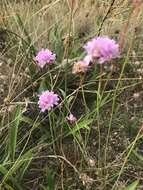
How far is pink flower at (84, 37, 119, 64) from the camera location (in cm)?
111

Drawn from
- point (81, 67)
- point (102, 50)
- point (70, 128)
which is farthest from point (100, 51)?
point (70, 128)

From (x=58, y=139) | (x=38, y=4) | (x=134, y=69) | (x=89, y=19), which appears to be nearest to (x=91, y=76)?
(x=134, y=69)

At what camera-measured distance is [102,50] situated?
1.13m

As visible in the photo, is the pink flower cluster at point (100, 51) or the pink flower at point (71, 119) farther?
the pink flower at point (71, 119)

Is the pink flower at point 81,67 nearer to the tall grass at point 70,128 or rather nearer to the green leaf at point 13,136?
the tall grass at point 70,128

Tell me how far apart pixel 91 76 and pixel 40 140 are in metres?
0.50

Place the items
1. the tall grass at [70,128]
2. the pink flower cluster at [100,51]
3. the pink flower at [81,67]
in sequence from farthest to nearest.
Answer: the tall grass at [70,128], the pink flower at [81,67], the pink flower cluster at [100,51]

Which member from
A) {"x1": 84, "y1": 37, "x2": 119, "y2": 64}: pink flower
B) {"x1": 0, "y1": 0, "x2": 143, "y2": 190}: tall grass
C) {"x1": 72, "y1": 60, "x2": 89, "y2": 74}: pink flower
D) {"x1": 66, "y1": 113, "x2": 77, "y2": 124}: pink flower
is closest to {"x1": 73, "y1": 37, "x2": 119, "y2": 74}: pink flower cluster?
{"x1": 84, "y1": 37, "x2": 119, "y2": 64}: pink flower

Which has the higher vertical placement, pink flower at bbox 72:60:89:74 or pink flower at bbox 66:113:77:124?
pink flower at bbox 66:113:77:124

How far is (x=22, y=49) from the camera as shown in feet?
7.86

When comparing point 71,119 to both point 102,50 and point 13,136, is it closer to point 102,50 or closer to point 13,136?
point 13,136

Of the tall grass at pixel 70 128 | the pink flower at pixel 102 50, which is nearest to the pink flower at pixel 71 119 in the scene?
the tall grass at pixel 70 128

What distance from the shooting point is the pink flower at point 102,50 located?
1105 millimetres

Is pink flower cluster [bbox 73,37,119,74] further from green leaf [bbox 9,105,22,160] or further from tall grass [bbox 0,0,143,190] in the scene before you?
green leaf [bbox 9,105,22,160]
